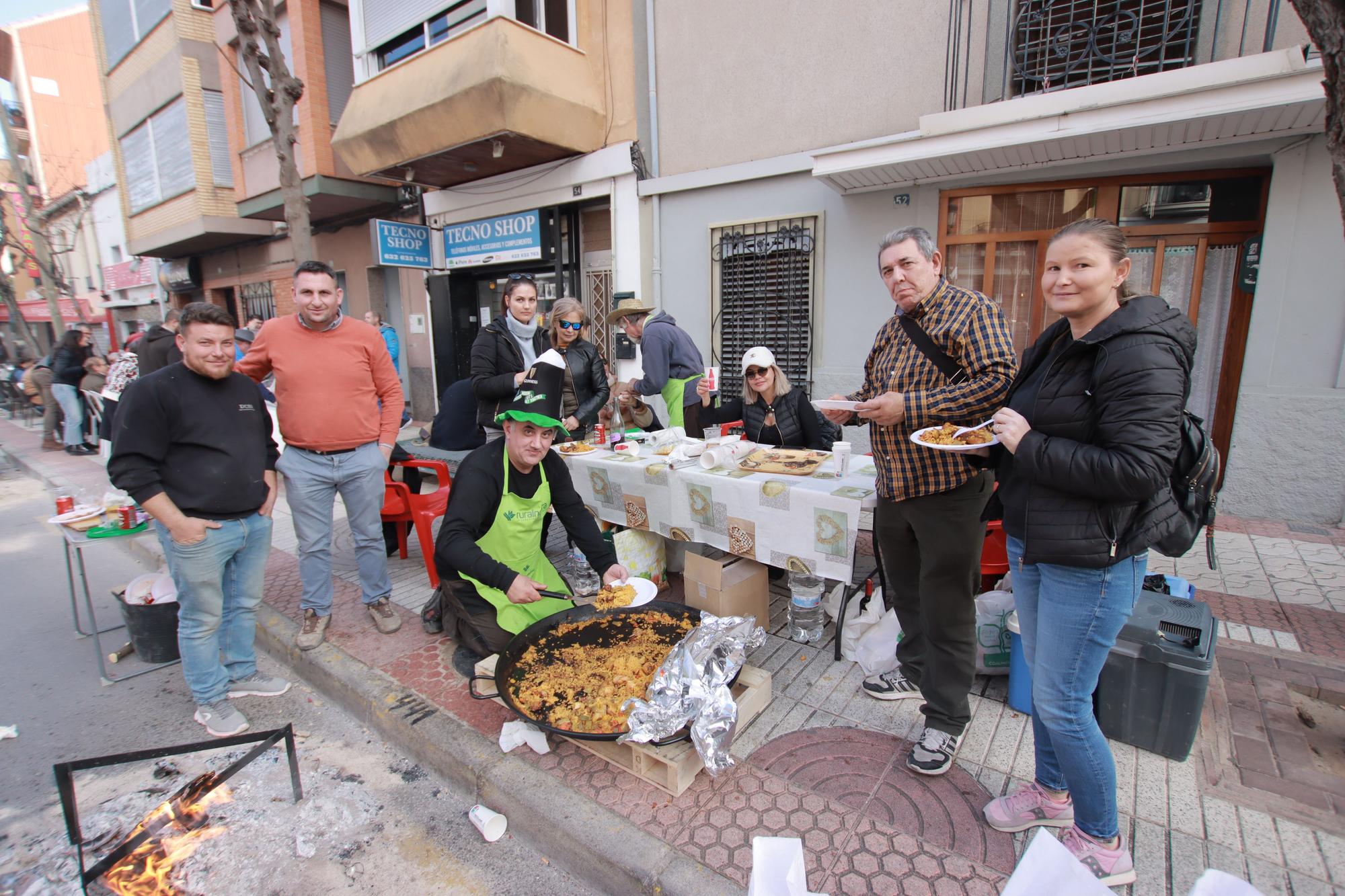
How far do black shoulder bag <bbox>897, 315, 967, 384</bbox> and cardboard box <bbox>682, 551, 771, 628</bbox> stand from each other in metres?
1.65

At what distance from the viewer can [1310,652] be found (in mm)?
3303

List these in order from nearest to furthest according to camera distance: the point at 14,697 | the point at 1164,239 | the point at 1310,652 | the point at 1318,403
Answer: the point at 1310,652, the point at 14,697, the point at 1318,403, the point at 1164,239

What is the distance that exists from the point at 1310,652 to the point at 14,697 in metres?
7.07

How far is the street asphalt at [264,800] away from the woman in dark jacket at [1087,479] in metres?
1.76

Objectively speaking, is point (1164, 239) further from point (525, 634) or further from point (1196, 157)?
point (525, 634)

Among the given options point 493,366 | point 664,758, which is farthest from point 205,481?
point 664,758

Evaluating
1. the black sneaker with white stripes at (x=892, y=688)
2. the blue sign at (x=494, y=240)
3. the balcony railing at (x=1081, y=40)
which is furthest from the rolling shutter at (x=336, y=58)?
the black sneaker with white stripes at (x=892, y=688)

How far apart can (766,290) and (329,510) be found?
5433 mm

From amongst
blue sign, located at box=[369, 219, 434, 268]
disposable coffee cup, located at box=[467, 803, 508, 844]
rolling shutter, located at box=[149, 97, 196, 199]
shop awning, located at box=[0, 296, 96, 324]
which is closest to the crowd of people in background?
disposable coffee cup, located at box=[467, 803, 508, 844]

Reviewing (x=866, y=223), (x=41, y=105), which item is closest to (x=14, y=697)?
(x=866, y=223)

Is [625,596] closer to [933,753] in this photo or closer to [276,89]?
[933,753]

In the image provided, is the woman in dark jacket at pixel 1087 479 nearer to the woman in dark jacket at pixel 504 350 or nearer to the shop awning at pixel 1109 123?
the woman in dark jacket at pixel 504 350

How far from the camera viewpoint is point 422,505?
4.56 m

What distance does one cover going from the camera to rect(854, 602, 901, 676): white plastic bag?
3.19 m
